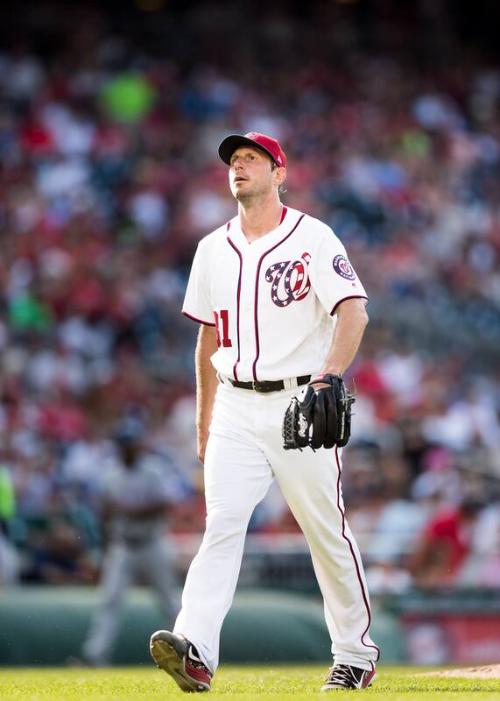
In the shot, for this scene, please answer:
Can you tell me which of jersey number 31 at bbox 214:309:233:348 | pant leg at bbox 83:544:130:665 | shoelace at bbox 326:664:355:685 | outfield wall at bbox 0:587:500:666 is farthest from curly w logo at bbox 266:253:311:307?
outfield wall at bbox 0:587:500:666

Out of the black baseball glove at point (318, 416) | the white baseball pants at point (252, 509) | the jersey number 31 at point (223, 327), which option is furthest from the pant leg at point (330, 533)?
the jersey number 31 at point (223, 327)

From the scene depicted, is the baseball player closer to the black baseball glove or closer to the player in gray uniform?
the black baseball glove

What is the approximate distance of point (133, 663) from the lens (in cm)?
1174

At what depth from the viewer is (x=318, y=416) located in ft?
19.1

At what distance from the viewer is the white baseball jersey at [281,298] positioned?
612 centimetres

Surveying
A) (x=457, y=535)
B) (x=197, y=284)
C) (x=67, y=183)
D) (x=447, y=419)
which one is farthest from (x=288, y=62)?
(x=197, y=284)

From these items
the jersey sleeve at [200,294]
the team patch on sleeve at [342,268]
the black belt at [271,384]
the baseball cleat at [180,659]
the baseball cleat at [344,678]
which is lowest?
the baseball cleat at [344,678]

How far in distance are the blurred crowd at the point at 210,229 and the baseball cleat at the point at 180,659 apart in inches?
240

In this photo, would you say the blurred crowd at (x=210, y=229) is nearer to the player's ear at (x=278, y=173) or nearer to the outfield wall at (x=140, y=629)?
the outfield wall at (x=140, y=629)

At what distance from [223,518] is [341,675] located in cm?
82

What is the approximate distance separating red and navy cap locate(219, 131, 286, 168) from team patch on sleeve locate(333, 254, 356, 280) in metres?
0.51

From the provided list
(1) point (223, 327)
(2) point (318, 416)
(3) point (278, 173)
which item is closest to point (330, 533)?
(2) point (318, 416)

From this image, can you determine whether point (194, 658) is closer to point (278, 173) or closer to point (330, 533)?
point (330, 533)

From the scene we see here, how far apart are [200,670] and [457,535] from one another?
6.85m
